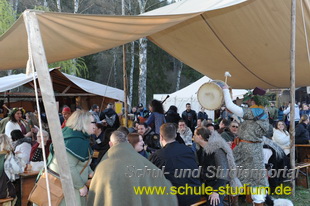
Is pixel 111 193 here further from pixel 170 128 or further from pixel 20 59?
pixel 20 59

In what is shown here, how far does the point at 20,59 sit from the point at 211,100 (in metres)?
2.71

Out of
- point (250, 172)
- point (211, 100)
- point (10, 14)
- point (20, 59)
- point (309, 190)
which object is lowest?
point (309, 190)

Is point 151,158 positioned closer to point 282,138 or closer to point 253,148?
point 253,148

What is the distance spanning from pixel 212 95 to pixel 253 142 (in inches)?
34.2

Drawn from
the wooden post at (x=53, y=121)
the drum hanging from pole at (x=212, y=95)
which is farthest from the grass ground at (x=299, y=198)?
the wooden post at (x=53, y=121)

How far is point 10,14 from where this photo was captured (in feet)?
60.3

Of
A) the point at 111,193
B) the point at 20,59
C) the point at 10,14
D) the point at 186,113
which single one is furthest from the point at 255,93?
the point at 10,14

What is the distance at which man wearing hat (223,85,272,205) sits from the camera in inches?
172

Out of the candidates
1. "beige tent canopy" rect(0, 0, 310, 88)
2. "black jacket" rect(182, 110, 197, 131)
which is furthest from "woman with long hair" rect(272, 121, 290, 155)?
"black jacket" rect(182, 110, 197, 131)

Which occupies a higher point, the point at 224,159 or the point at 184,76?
the point at 184,76

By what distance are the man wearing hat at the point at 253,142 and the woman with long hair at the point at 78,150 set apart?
2008mm

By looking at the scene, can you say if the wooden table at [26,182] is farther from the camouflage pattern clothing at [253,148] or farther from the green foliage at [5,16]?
the green foliage at [5,16]

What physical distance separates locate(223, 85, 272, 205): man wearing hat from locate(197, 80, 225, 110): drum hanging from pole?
109mm

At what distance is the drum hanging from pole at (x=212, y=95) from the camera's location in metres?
4.61
